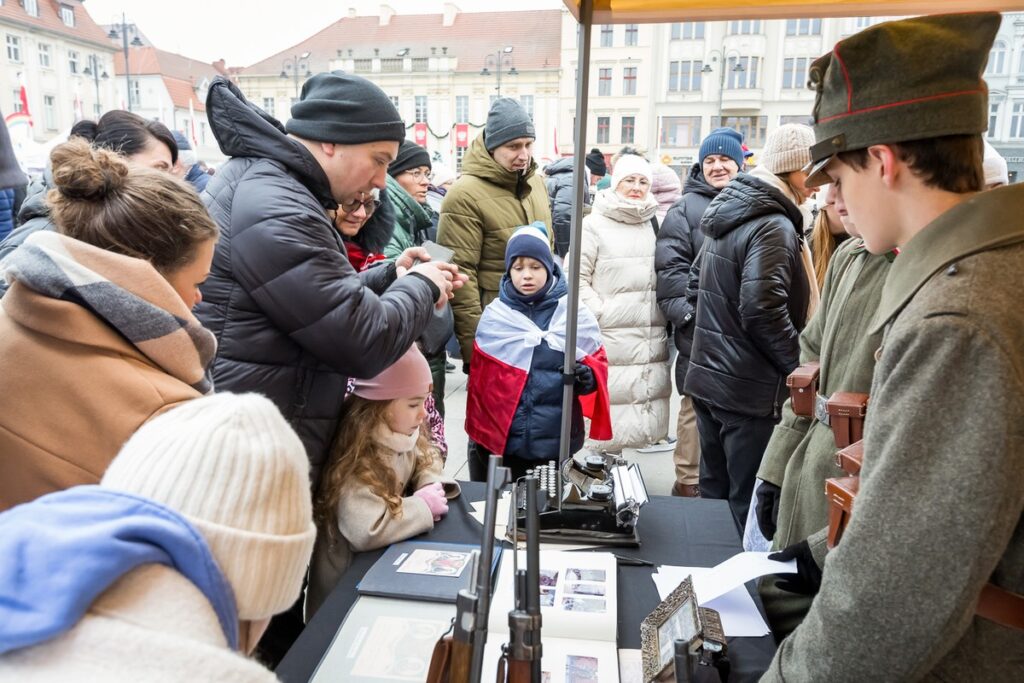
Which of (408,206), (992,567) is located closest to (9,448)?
(992,567)

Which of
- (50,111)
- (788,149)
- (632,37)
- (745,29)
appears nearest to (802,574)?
(788,149)

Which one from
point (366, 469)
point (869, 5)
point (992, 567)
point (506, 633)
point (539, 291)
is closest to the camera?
point (992, 567)

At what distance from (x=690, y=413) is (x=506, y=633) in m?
2.63

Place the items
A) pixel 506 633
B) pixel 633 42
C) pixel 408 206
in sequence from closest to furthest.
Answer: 1. pixel 506 633
2. pixel 408 206
3. pixel 633 42

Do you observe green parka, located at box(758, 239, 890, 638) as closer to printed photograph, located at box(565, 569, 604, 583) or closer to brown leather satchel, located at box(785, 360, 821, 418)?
brown leather satchel, located at box(785, 360, 821, 418)

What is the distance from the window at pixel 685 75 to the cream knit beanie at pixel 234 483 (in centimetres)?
3423

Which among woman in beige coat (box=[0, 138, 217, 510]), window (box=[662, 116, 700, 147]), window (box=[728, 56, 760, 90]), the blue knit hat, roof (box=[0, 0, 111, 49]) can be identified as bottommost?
woman in beige coat (box=[0, 138, 217, 510])

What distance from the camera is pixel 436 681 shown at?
941 millimetres

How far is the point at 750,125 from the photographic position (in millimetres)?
32656

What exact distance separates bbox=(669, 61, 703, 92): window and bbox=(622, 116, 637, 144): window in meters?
2.86

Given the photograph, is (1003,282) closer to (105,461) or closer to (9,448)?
(105,461)

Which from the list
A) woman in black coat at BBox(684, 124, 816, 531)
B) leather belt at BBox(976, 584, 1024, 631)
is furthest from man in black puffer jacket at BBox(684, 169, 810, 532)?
leather belt at BBox(976, 584, 1024, 631)

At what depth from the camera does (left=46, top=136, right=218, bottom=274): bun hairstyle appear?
1.29 meters

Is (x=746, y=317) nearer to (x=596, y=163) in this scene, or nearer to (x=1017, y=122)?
(x=1017, y=122)
